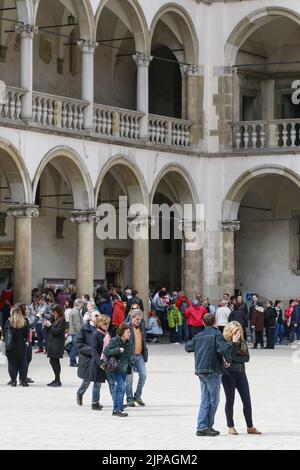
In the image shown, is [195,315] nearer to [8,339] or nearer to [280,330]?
[280,330]

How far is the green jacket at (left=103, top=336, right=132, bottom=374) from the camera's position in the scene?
17.7 metres

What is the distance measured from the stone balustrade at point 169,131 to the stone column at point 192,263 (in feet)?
7.91

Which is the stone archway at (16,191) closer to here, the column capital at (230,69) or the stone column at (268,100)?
the column capital at (230,69)

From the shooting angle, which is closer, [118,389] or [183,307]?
[118,389]

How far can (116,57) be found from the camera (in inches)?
1535

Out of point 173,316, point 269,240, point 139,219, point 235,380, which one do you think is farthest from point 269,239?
point 235,380

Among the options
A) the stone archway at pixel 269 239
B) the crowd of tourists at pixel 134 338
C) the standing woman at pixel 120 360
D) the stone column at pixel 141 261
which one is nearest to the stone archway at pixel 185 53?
the stone column at pixel 141 261

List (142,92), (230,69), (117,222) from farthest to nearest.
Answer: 1. (117,222)
2. (230,69)
3. (142,92)

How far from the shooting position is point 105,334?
60.5 ft

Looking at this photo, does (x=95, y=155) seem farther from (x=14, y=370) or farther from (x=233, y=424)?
(x=233, y=424)

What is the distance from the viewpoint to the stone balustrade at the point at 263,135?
1471 inches

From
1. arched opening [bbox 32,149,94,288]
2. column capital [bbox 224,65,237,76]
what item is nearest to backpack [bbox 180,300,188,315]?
arched opening [bbox 32,149,94,288]

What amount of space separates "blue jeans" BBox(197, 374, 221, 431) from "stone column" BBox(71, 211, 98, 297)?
1805cm

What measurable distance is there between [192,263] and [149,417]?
20428mm
